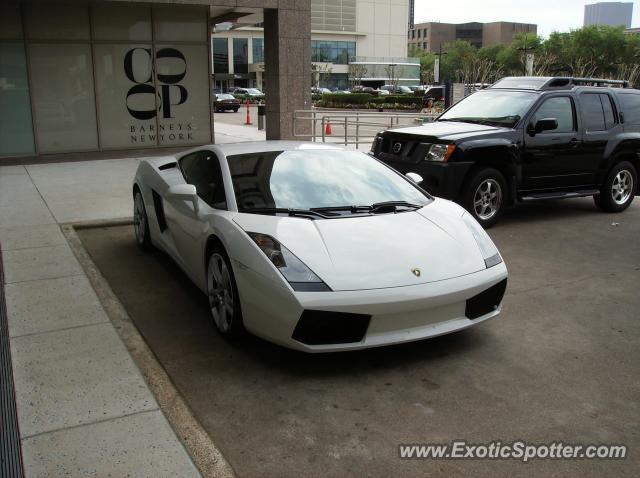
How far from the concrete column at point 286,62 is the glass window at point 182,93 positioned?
1711mm

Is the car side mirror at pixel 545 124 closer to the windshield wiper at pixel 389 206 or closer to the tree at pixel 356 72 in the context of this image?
the windshield wiper at pixel 389 206

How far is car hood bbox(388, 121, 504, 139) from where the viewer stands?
28.4 ft

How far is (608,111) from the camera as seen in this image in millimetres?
9789

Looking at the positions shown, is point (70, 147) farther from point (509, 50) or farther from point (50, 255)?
point (509, 50)

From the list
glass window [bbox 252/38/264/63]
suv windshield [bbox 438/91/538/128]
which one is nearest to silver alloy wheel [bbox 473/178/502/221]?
suv windshield [bbox 438/91/538/128]

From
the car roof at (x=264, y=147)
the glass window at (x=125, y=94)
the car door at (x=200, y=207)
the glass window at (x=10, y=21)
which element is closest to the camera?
the car door at (x=200, y=207)

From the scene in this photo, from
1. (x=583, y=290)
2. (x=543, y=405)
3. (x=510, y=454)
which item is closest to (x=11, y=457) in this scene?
(x=510, y=454)

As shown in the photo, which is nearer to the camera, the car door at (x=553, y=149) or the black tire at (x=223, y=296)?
the black tire at (x=223, y=296)

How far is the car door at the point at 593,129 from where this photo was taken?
31.1 feet

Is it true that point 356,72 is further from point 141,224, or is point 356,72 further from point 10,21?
point 141,224

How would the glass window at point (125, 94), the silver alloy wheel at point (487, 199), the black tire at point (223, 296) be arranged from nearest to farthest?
the black tire at point (223, 296), the silver alloy wheel at point (487, 199), the glass window at point (125, 94)

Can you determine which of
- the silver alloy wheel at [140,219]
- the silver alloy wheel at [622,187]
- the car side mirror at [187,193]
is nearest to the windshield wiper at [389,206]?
the car side mirror at [187,193]

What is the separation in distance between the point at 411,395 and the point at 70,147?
13.8 meters

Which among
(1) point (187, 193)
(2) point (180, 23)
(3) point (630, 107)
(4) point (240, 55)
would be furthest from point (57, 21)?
(4) point (240, 55)
